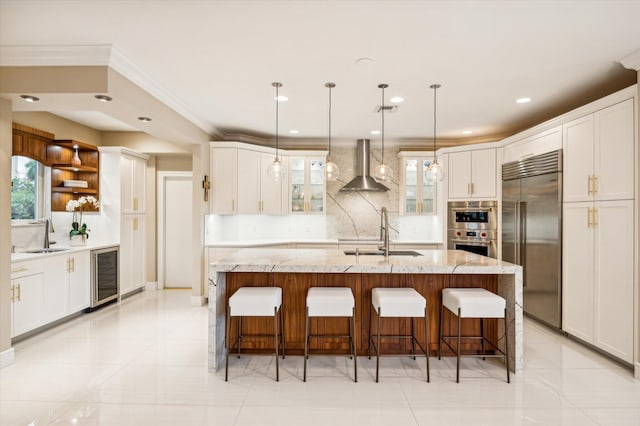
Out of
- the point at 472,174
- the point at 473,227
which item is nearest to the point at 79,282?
the point at 473,227

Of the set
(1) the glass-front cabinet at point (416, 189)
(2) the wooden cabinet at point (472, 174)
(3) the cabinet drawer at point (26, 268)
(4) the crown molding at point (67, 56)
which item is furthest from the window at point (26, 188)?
(2) the wooden cabinet at point (472, 174)

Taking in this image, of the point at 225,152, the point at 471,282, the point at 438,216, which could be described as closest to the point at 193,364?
the point at 471,282

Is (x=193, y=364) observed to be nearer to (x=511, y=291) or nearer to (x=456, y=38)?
(x=511, y=291)

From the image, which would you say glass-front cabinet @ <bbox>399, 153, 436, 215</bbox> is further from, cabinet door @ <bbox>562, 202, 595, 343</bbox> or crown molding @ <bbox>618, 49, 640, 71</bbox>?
crown molding @ <bbox>618, 49, 640, 71</bbox>

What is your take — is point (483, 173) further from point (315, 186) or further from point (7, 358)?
point (7, 358)

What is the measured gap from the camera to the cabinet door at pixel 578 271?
342 centimetres

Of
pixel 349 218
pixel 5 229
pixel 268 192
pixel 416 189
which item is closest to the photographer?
pixel 5 229

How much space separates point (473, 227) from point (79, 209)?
582 cm

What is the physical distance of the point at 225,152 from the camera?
5.50 meters

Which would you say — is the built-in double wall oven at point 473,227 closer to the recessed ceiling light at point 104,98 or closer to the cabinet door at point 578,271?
the cabinet door at point 578,271

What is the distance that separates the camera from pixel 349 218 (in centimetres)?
641

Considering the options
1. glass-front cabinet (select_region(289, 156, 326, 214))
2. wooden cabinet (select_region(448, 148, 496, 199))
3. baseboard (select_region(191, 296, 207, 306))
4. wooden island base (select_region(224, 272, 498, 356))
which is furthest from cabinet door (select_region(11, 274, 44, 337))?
wooden cabinet (select_region(448, 148, 496, 199))

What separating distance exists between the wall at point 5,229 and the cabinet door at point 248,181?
9.26ft

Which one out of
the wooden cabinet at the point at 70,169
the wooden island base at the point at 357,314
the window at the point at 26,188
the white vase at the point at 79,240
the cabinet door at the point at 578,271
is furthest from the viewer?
the white vase at the point at 79,240
